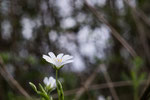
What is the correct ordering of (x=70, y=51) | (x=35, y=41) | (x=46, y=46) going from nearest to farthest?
(x=46, y=46) → (x=35, y=41) → (x=70, y=51)

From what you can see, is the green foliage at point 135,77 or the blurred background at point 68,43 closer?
the green foliage at point 135,77

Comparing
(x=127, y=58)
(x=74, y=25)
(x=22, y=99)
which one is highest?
(x=74, y=25)

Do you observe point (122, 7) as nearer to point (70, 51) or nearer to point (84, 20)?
point (84, 20)

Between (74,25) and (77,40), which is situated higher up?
(74,25)

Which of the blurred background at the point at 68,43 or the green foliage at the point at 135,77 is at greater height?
the blurred background at the point at 68,43

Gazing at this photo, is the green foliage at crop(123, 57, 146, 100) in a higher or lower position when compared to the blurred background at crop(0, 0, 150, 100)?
lower

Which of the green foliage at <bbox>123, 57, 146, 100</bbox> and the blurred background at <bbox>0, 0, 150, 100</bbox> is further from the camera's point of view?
the blurred background at <bbox>0, 0, 150, 100</bbox>

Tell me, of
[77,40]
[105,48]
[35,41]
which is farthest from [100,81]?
[35,41]

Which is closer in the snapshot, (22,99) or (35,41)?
(22,99)

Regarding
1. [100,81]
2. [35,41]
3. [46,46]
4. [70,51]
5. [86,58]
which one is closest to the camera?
[46,46]

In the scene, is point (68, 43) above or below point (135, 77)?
above
